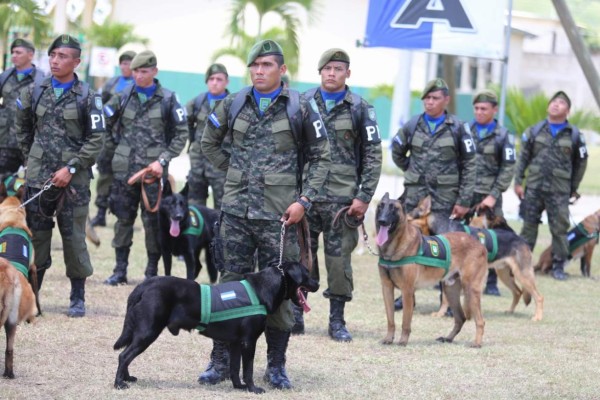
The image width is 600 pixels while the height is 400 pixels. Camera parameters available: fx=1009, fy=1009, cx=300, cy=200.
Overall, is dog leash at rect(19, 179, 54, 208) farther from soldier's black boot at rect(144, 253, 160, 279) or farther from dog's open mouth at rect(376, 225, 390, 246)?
dog's open mouth at rect(376, 225, 390, 246)

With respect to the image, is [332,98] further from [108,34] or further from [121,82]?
[108,34]

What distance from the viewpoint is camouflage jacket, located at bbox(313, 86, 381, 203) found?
838cm

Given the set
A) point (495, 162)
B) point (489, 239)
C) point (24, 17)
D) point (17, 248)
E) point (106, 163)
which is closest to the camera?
point (17, 248)

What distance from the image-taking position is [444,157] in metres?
10.2

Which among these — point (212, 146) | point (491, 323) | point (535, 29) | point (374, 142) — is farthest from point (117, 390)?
point (535, 29)

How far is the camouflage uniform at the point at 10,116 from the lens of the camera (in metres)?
11.2

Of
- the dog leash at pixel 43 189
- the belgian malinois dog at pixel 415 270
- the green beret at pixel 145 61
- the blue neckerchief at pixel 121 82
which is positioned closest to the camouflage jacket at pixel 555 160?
the belgian malinois dog at pixel 415 270

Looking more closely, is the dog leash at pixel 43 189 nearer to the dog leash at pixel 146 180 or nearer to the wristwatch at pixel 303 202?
the dog leash at pixel 146 180

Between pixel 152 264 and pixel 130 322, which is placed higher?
pixel 130 322

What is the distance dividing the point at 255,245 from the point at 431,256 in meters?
2.48

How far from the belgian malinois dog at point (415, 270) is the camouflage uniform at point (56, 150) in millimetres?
2507

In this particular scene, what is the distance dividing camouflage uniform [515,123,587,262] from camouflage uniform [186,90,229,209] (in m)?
4.07

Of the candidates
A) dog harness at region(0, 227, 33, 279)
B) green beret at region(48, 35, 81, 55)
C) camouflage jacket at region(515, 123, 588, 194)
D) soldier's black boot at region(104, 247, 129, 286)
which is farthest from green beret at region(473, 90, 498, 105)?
dog harness at region(0, 227, 33, 279)

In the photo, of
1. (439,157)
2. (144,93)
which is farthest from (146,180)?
(439,157)
